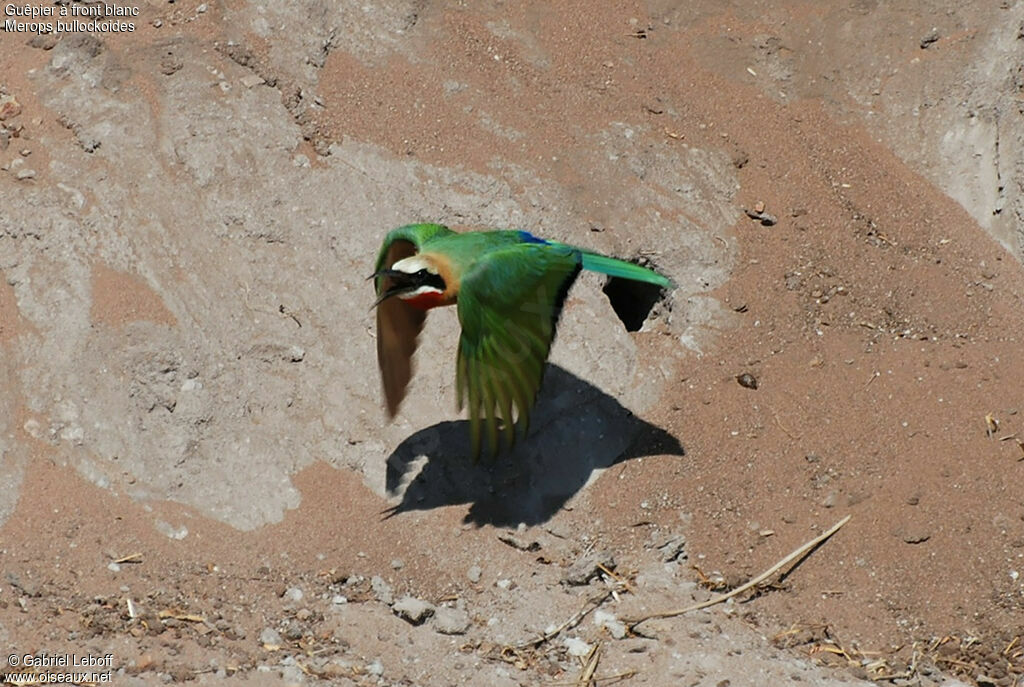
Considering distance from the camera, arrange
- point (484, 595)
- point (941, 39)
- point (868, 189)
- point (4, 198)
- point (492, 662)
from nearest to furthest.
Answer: point (492, 662) → point (484, 595) → point (4, 198) → point (868, 189) → point (941, 39)

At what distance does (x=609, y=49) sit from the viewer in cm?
816

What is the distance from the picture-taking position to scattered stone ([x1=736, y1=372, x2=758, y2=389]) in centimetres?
677

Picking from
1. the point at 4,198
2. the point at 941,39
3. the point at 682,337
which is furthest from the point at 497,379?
the point at 941,39

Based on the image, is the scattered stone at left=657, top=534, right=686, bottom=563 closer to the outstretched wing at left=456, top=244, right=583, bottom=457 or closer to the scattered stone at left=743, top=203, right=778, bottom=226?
the outstretched wing at left=456, top=244, right=583, bottom=457

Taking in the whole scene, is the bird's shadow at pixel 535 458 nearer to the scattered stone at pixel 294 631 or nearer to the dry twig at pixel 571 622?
the dry twig at pixel 571 622

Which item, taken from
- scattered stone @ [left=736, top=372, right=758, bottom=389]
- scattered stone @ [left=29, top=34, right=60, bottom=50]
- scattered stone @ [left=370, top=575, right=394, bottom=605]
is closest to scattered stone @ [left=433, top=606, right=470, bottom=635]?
scattered stone @ [left=370, top=575, right=394, bottom=605]

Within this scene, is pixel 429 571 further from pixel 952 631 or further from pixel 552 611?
pixel 952 631

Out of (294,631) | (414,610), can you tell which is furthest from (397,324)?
(294,631)

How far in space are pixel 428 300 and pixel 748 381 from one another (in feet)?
6.21

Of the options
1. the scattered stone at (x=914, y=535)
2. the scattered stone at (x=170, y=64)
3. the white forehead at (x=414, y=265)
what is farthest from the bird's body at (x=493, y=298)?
the scattered stone at (x=170, y=64)

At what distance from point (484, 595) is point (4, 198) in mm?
3390

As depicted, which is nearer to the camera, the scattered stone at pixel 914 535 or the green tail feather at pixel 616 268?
the scattered stone at pixel 914 535

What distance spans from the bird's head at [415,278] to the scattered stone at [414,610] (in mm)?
1393

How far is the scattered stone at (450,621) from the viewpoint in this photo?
18.9ft
